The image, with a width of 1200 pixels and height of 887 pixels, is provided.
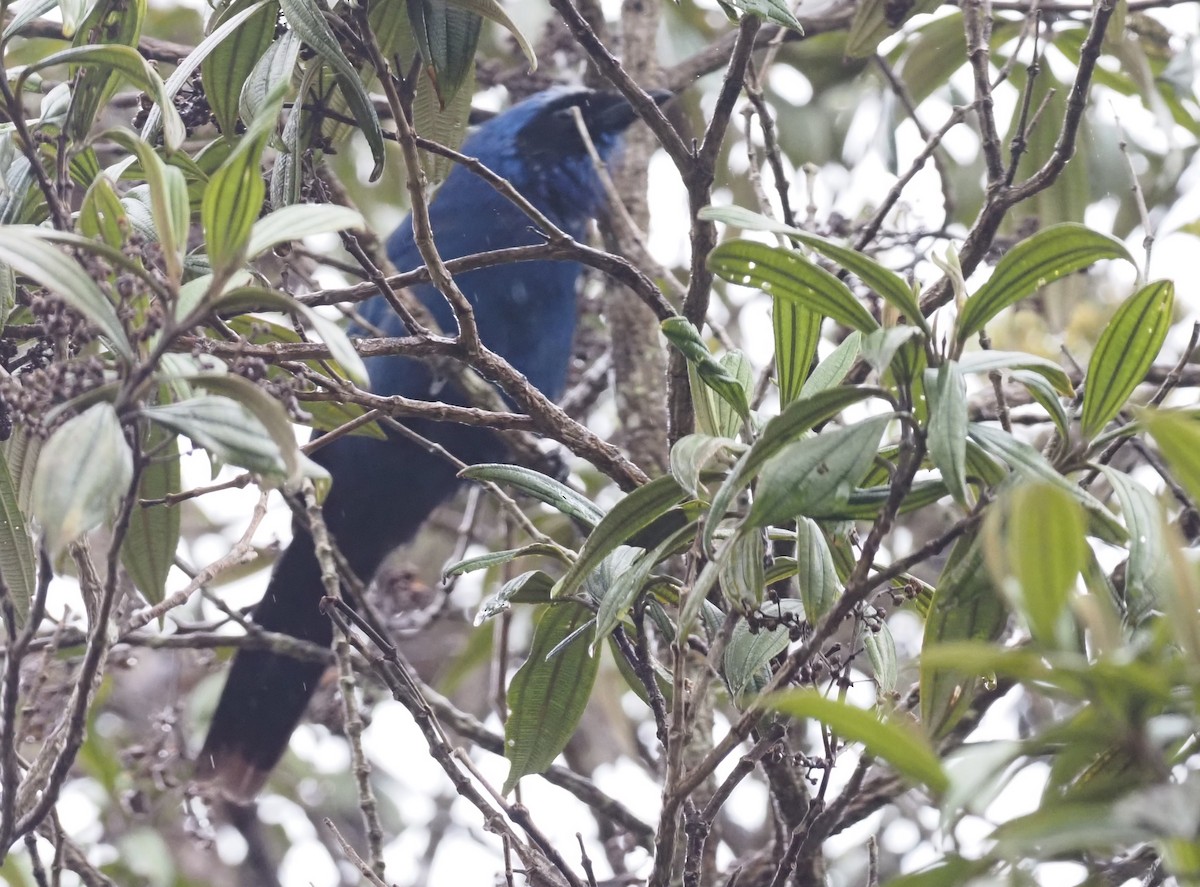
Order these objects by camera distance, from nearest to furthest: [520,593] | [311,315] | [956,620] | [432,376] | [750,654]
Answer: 1. [311,315]
2. [956,620]
3. [750,654]
4. [520,593]
5. [432,376]

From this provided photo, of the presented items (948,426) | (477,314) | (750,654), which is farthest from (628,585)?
(477,314)

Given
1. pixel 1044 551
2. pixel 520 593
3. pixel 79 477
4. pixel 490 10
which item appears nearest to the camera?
pixel 1044 551

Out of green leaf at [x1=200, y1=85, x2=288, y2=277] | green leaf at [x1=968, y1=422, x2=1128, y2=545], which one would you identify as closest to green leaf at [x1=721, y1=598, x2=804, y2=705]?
green leaf at [x1=968, y1=422, x2=1128, y2=545]

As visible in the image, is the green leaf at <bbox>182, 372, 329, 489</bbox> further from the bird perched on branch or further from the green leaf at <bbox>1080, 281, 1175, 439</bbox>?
the bird perched on branch

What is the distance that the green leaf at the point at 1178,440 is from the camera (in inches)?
33.0

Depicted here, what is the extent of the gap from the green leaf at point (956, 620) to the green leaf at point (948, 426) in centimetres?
14

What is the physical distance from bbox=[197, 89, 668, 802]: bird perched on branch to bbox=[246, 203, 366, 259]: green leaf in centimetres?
205

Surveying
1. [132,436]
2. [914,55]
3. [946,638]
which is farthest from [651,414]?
[132,436]

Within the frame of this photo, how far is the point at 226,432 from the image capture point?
1.06 metres

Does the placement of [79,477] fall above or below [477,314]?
below

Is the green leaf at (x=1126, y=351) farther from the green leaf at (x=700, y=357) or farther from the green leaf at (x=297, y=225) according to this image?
the green leaf at (x=297, y=225)

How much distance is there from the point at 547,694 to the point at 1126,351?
81 cm

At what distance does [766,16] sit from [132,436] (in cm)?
88

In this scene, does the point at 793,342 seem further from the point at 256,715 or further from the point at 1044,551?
the point at 256,715
